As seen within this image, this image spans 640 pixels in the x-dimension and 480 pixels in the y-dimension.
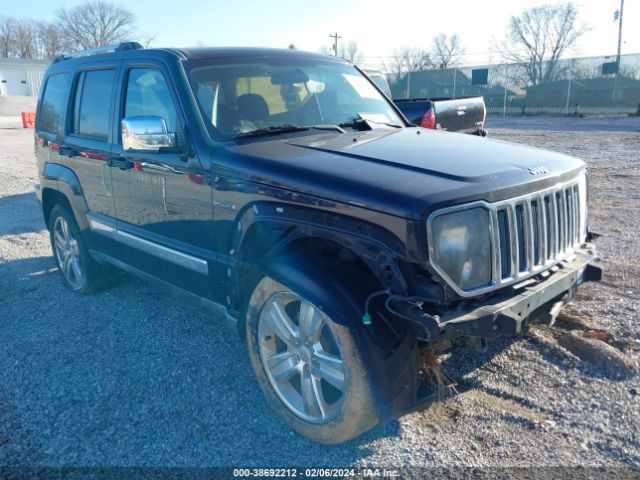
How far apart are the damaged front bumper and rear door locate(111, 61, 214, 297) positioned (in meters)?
1.64

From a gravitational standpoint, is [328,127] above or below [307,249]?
above

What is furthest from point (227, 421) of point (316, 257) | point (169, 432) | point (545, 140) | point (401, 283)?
point (545, 140)

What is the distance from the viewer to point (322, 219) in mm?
2828

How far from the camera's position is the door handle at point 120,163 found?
4152mm

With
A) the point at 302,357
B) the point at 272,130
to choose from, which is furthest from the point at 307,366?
the point at 272,130

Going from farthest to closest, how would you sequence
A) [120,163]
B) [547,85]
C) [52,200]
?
[547,85] → [52,200] → [120,163]

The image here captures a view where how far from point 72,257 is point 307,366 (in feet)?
11.3

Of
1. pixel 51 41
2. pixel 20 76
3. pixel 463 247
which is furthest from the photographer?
pixel 51 41

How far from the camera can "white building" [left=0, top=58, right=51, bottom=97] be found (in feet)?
218

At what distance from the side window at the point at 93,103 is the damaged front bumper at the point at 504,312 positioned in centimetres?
323

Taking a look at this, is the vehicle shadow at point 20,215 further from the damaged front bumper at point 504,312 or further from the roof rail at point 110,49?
the damaged front bumper at point 504,312

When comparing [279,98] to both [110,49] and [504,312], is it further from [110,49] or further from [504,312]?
[504,312]

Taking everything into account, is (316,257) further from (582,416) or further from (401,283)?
(582,416)

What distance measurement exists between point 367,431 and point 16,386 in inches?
94.7
